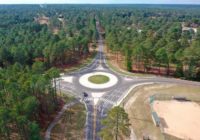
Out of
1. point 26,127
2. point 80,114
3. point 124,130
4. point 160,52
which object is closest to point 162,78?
point 160,52

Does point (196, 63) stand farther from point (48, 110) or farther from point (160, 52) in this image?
point (48, 110)

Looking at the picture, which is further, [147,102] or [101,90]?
[101,90]

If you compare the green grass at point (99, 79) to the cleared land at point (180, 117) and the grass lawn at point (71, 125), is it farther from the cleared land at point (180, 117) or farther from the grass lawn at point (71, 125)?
the cleared land at point (180, 117)

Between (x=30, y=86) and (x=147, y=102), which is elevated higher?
(x=30, y=86)

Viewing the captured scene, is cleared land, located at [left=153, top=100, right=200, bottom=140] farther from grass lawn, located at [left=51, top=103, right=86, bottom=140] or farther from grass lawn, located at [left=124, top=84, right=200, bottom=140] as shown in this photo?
grass lawn, located at [left=51, top=103, right=86, bottom=140]

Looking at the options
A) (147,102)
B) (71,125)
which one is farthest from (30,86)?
(147,102)

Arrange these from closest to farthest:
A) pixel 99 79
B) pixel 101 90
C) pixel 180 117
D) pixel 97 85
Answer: pixel 180 117 → pixel 101 90 → pixel 97 85 → pixel 99 79

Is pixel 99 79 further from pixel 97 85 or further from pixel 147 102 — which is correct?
pixel 147 102
